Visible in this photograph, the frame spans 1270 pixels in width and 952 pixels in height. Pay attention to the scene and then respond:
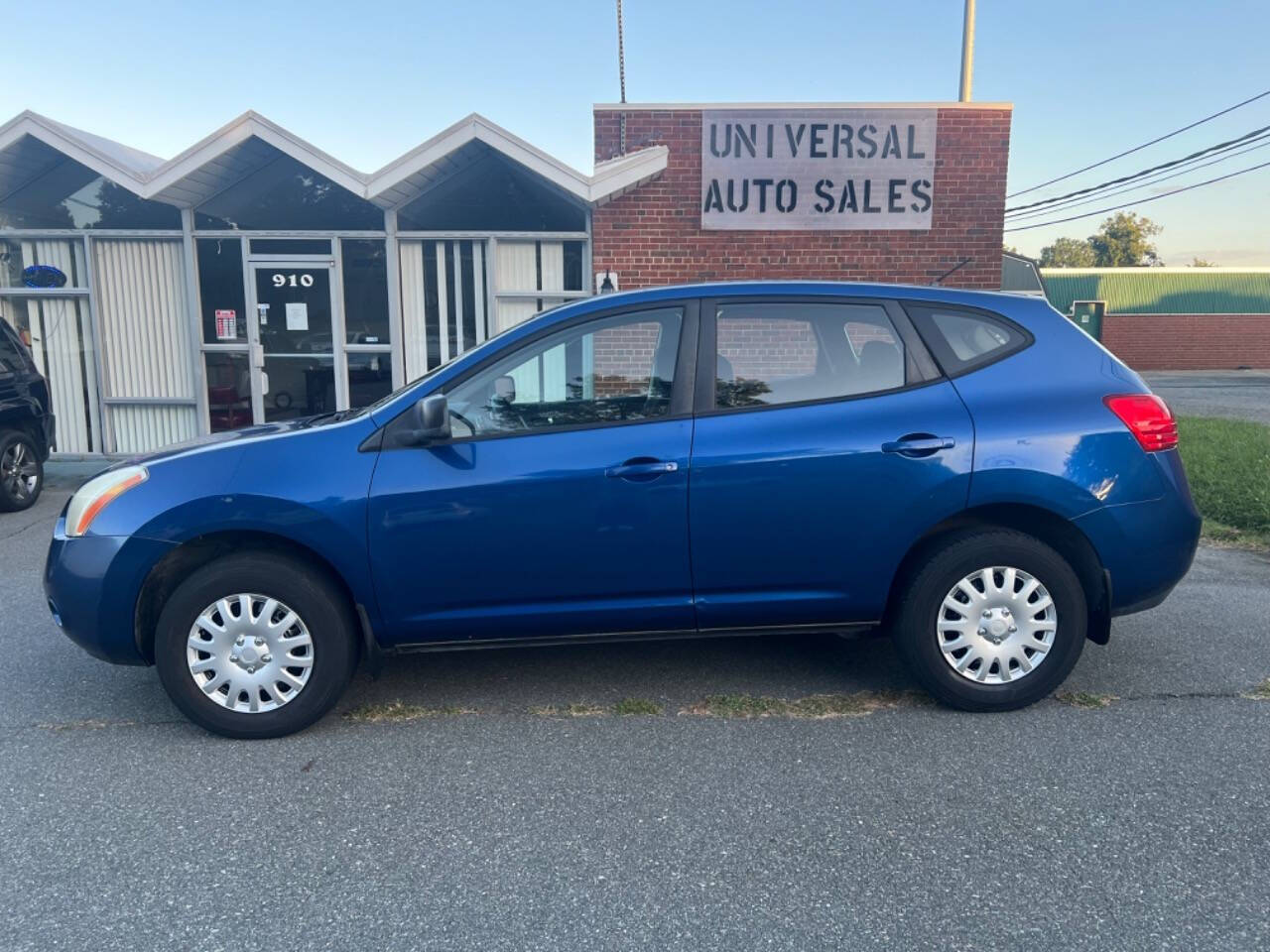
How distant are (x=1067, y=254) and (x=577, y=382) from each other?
78276 mm

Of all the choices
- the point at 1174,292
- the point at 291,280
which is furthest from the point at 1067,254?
the point at 291,280

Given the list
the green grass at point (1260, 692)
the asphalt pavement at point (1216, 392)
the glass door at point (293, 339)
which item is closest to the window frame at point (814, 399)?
the green grass at point (1260, 692)

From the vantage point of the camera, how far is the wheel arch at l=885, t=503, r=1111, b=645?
13.2 feet

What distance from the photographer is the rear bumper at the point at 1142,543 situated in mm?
3949

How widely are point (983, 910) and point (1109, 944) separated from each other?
0.32 meters

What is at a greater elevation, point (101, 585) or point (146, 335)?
point (146, 335)

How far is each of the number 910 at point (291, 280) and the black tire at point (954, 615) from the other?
8.61 m

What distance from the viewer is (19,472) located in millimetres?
8531

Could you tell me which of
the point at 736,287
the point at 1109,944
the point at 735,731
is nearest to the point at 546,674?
the point at 735,731

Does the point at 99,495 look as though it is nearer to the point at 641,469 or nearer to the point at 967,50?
the point at 641,469

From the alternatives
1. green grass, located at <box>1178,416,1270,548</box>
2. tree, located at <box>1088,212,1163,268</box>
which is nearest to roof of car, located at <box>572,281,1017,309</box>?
green grass, located at <box>1178,416,1270,548</box>

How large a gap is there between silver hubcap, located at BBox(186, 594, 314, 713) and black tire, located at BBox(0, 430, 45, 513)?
19.3 feet

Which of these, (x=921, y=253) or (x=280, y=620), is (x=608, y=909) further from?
(x=921, y=253)

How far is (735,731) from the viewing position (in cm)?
390
